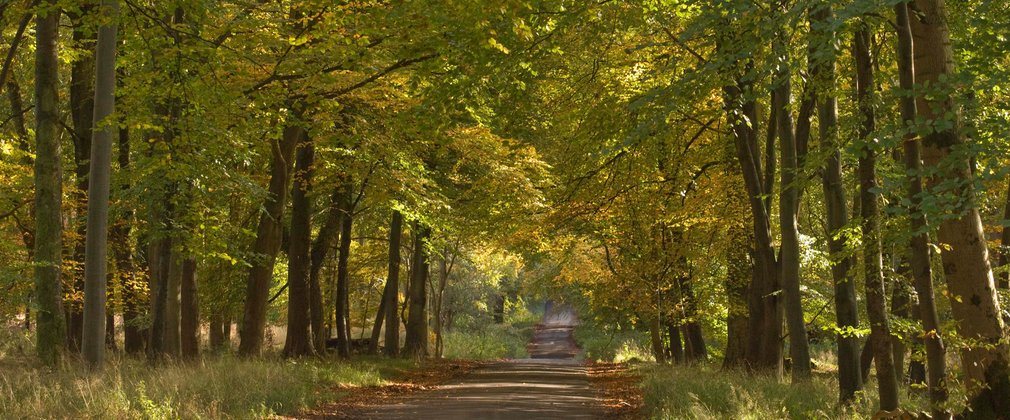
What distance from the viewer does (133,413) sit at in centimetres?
877

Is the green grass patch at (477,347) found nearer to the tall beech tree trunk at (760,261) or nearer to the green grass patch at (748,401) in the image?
A: the tall beech tree trunk at (760,261)

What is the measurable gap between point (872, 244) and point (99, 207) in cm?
943

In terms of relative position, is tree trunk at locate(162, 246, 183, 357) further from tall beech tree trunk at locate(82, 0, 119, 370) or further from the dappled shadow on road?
tall beech tree trunk at locate(82, 0, 119, 370)

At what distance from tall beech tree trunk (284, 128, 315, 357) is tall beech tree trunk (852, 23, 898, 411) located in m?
14.1

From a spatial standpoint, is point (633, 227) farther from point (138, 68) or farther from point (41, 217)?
point (41, 217)

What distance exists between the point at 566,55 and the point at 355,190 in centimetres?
1349

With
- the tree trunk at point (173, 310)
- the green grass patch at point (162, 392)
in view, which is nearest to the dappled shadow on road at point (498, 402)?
the green grass patch at point (162, 392)

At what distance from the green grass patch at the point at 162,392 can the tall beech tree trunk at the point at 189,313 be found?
11.6 ft

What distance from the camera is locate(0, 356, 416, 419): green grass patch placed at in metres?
8.99

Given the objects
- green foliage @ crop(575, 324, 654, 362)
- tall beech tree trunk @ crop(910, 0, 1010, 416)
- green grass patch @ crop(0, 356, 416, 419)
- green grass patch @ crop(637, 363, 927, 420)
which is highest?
tall beech tree trunk @ crop(910, 0, 1010, 416)

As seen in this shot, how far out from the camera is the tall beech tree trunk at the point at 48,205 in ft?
46.4

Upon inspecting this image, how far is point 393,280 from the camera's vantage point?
2834cm

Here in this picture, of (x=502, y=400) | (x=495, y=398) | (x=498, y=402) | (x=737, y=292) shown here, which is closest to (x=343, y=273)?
(x=737, y=292)

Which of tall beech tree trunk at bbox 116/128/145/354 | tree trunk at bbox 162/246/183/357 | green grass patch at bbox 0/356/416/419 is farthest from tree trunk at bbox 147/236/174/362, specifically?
tall beech tree trunk at bbox 116/128/145/354
